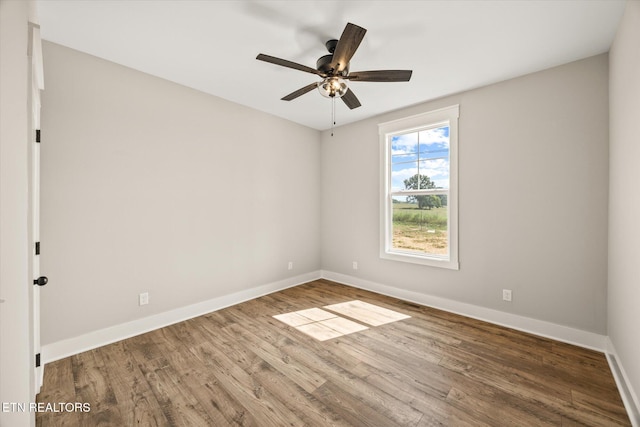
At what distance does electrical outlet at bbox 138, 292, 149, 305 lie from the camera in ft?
8.86

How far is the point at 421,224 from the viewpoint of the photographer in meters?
3.62

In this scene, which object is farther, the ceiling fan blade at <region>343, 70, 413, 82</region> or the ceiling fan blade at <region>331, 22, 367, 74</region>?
the ceiling fan blade at <region>343, 70, 413, 82</region>

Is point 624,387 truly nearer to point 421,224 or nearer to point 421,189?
point 421,224

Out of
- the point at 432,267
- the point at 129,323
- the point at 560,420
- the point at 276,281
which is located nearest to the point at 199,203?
the point at 129,323

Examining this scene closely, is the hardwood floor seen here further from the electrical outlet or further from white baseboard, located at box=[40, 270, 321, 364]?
the electrical outlet

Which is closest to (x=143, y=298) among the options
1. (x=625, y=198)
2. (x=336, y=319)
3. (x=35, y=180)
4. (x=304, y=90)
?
(x=35, y=180)

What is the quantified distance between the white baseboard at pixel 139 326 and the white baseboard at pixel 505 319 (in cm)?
182

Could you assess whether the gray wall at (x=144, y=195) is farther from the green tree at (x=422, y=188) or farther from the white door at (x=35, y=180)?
the green tree at (x=422, y=188)

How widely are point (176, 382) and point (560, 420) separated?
8.39 ft

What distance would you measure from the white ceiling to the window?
2.25ft

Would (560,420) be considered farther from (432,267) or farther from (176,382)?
(176,382)

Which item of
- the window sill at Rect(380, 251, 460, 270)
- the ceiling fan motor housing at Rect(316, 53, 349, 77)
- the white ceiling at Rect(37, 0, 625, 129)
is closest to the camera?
the white ceiling at Rect(37, 0, 625, 129)

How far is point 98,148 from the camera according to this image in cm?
244

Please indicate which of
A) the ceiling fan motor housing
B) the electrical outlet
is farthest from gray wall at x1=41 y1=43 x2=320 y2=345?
the ceiling fan motor housing
